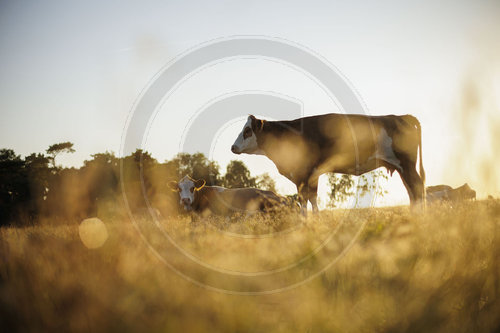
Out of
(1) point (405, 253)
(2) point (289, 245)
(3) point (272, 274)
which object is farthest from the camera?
(2) point (289, 245)

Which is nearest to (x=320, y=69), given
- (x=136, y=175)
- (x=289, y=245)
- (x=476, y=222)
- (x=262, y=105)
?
(x=262, y=105)

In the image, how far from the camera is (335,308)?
2158mm

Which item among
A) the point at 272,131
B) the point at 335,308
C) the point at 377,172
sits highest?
the point at 272,131

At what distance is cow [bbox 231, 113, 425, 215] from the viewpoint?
335 inches

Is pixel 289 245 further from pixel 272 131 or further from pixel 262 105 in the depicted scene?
pixel 262 105

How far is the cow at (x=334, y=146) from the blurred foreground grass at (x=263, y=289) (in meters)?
5.09

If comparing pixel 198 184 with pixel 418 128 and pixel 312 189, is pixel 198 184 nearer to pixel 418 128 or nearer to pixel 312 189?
pixel 312 189

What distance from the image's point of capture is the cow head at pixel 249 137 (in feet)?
29.7

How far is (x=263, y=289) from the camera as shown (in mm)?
2404

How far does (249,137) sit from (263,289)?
6.90 meters

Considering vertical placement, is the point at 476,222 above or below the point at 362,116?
below

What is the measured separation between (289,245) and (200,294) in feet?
4.86

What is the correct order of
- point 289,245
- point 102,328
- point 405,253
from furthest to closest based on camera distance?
point 289,245, point 405,253, point 102,328

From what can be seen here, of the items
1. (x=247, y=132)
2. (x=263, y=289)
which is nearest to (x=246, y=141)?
(x=247, y=132)
